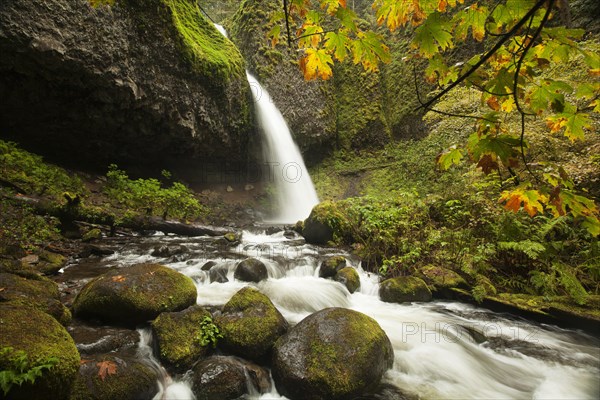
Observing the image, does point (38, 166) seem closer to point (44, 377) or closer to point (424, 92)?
point (44, 377)

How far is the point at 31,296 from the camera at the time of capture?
3.32 metres

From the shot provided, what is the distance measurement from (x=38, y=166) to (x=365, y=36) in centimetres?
1081

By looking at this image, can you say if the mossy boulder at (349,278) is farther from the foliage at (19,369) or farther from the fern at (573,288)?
the foliage at (19,369)

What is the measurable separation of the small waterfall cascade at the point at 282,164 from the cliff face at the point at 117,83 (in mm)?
2160

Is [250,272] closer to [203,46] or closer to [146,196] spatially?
[146,196]

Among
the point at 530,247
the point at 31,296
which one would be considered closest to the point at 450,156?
the point at 530,247

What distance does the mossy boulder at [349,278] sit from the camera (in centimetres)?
570

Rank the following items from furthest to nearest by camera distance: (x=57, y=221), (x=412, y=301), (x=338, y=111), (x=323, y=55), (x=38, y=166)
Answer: (x=338, y=111) < (x=38, y=166) < (x=57, y=221) < (x=412, y=301) < (x=323, y=55)

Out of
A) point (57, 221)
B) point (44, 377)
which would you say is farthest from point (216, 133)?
point (44, 377)

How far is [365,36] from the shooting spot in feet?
5.64

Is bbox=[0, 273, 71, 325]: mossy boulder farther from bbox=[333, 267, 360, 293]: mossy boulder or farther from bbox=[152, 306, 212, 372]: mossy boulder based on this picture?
bbox=[333, 267, 360, 293]: mossy boulder

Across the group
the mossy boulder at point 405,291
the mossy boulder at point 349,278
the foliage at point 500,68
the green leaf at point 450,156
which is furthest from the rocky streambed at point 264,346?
the foliage at point 500,68

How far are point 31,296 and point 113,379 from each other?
159cm

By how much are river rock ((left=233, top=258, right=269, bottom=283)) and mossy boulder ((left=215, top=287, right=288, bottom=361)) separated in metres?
1.64
